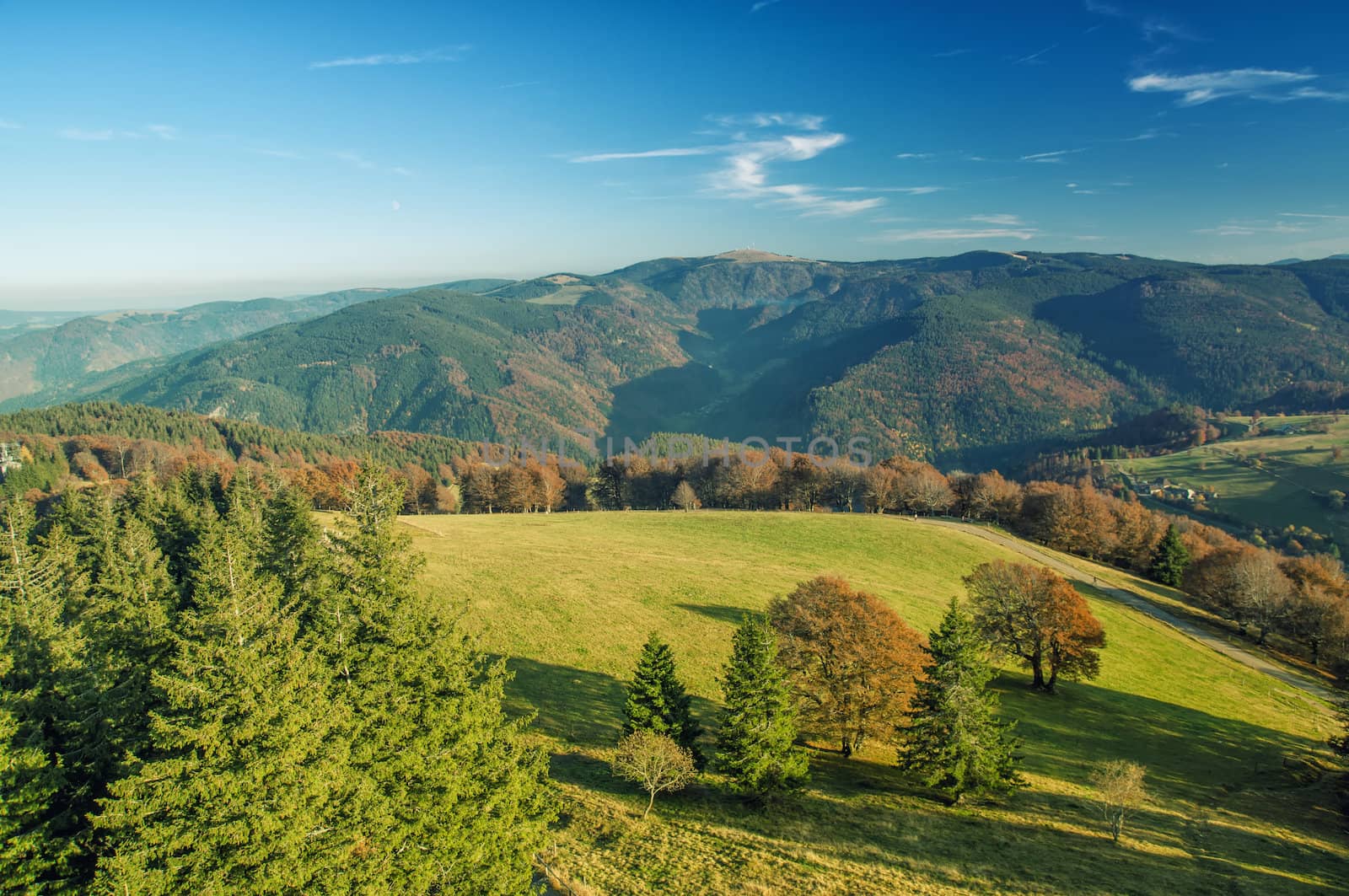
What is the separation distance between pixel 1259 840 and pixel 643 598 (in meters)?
42.3

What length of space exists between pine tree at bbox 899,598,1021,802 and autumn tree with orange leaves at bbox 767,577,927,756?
2.24 m

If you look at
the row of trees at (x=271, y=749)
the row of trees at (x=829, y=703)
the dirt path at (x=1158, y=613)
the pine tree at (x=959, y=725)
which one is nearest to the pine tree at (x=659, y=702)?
the row of trees at (x=829, y=703)

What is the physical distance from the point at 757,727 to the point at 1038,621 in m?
34.0

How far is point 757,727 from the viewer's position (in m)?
29.2

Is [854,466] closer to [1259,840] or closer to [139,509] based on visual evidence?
[1259,840]

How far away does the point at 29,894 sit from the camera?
16.9 metres

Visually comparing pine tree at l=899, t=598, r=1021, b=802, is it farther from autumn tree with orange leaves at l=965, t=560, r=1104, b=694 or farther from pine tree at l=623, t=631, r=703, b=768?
autumn tree with orange leaves at l=965, t=560, r=1104, b=694

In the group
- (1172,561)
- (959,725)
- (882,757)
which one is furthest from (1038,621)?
(1172,561)

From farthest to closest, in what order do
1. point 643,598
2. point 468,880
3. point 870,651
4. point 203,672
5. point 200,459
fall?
point 200,459 → point 643,598 → point 870,651 → point 468,880 → point 203,672

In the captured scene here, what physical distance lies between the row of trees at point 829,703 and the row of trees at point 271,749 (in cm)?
683

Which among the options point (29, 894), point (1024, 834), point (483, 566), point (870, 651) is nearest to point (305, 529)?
point (483, 566)

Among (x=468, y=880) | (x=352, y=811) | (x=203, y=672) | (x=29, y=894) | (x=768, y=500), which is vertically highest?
(x=203, y=672)

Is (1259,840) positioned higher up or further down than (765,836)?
further down

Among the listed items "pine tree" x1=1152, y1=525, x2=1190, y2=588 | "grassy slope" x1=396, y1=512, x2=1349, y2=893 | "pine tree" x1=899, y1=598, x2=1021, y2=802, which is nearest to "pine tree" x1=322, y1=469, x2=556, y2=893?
"grassy slope" x1=396, y1=512, x2=1349, y2=893
